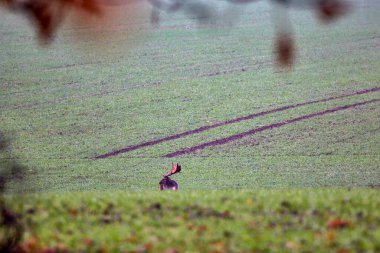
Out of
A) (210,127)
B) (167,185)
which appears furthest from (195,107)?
(167,185)

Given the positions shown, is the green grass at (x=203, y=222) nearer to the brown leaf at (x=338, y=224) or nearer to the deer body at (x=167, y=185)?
the brown leaf at (x=338, y=224)

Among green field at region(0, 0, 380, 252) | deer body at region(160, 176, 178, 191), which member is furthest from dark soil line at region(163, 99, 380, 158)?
deer body at region(160, 176, 178, 191)

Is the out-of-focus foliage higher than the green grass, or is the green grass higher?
the out-of-focus foliage

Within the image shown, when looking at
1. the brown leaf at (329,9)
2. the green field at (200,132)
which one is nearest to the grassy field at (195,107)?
the green field at (200,132)

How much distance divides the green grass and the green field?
23mm

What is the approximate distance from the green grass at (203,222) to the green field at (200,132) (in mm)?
23

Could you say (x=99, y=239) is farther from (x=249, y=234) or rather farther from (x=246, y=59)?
(x=246, y=59)

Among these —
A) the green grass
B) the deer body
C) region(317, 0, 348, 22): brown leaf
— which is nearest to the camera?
region(317, 0, 348, 22): brown leaf

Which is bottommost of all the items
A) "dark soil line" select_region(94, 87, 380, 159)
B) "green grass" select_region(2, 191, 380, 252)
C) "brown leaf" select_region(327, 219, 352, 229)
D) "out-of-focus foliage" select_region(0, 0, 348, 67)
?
"dark soil line" select_region(94, 87, 380, 159)

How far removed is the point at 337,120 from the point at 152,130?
6.18 meters

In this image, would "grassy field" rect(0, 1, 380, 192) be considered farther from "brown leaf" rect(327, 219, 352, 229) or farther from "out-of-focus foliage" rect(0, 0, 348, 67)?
"out-of-focus foliage" rect(0, 0, 348, 67)

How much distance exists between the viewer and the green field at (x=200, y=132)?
5984mm

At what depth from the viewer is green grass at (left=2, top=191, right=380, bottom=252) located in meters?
5.53

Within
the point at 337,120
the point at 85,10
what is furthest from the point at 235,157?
the point at 85,10
